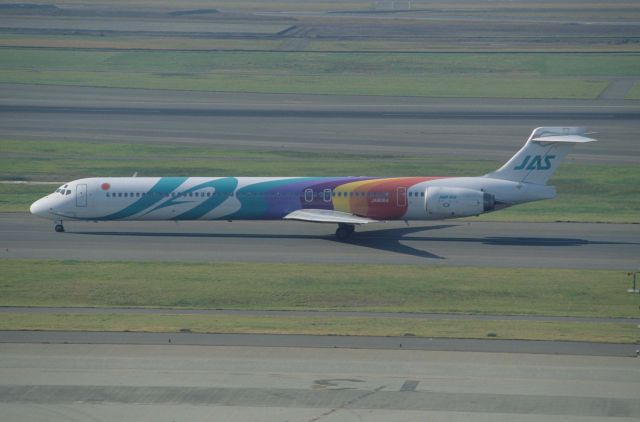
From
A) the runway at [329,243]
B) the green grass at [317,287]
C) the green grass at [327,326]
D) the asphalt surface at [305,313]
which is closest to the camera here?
the green grass at [327,326]

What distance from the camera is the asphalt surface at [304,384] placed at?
29562 millimetres

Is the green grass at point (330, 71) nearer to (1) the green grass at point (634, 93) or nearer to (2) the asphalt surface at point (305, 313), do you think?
(1) the green grass at point (634, 93)

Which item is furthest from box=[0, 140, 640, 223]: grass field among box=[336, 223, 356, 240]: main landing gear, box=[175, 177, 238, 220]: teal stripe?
box=[175, 177, 238, 220]: teal stripe

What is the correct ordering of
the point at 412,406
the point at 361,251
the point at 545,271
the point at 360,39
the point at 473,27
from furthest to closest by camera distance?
the point at 473,27 → the point at 360,39 → the point at 361,251 → the point at 545,271 → the point at 412,406

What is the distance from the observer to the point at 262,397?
3081 cm

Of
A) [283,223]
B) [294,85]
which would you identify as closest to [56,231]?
[283,223]

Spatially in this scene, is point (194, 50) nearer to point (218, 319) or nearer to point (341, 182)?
point (341, 182)

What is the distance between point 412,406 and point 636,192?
144ft

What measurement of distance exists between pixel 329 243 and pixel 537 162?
12.0m

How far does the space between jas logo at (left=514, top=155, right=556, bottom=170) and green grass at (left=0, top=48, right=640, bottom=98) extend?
5418 cm

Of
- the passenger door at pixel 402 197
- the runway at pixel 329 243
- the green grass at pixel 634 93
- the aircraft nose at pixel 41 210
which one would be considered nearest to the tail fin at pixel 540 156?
the runway at pixel 329 243

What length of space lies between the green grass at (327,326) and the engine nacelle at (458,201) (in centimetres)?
1721

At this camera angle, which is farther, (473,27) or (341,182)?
(473,27)

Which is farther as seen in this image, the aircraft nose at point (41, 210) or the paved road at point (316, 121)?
the paved road at point (316, 121)
